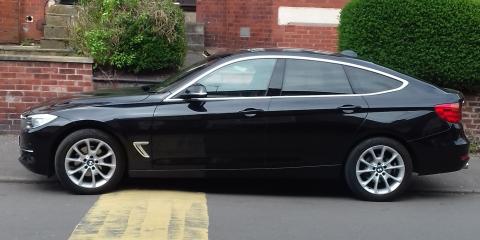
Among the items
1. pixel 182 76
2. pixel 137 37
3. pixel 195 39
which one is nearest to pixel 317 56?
pixel 182 76

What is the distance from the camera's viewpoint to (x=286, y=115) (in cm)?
690

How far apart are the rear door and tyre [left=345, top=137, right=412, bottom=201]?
0.16 m

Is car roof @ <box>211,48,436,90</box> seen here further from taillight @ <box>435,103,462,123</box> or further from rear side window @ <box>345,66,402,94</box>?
taillight @ <box>435,103,462,123</box>

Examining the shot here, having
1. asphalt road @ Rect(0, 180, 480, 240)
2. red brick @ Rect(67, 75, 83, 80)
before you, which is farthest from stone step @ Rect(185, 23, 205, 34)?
asphalt road @ Rect(0, 180, 480, 240)

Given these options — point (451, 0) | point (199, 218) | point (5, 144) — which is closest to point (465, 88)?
point (451, 0)

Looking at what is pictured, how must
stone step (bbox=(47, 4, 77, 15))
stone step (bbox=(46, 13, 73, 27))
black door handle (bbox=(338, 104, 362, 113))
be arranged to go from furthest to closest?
stone step (bbox=(47, 4, 77, 15)) → stone step (bbox=(46, 13, 73, 27)) → black door handle (bbox=(338, 104, 362, 113))

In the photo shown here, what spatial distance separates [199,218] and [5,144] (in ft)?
13.4

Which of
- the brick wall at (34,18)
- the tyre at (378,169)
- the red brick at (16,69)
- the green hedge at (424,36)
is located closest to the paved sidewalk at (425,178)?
the tyre at (378,169)

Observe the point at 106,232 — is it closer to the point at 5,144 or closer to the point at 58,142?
the point at 58,142

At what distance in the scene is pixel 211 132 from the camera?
682 centimetres

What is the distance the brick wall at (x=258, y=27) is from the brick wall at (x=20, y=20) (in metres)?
3.09

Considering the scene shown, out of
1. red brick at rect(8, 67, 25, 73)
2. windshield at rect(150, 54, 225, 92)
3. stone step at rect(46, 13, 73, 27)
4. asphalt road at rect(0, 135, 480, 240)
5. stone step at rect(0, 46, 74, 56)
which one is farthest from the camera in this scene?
stone step at rect(46, 13, 73, 27)

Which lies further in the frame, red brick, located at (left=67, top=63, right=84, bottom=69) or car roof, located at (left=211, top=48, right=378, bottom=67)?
red brick, located at (left=67, top=63, right=84, bottom=69)

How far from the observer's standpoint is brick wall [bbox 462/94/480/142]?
986 centimetres
